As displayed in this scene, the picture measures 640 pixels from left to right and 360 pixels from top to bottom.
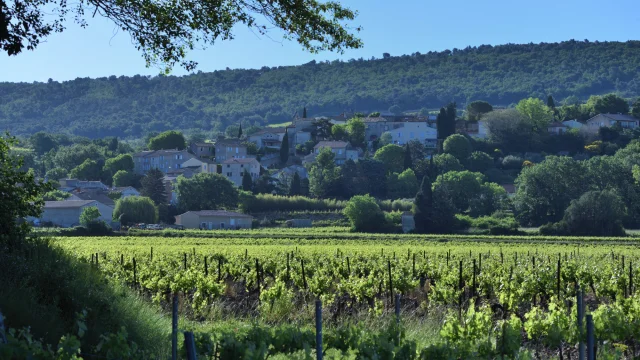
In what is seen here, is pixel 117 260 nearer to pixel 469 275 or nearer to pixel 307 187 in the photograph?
pixel 469 275

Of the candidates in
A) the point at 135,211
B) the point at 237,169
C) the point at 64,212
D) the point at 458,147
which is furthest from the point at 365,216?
the point at 458,147

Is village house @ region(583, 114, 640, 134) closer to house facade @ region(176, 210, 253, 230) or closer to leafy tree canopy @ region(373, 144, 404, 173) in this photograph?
leafy tree canopy @ region(373, 144, 404, 173)

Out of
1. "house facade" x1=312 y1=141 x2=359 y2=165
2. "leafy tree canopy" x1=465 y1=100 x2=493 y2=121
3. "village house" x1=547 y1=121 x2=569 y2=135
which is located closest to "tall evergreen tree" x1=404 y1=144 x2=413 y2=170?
"house facade" x1=312 y1=141 x2=359 y2=165

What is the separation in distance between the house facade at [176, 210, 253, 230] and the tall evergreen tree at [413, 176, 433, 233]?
14.7 meters

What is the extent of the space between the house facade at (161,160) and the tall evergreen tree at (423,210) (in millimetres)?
61934

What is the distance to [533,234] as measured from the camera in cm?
7025

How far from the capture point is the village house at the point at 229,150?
134 m

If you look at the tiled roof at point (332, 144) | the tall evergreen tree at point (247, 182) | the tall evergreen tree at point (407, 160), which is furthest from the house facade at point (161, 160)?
the tall evergreen tree at point (407, 160)

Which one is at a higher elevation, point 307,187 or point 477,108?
point 477,108

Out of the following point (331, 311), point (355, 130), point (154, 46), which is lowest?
point (331, 311)

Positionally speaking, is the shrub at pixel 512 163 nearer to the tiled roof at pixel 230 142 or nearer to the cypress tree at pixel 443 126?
the cypress tree at pixel 443 126

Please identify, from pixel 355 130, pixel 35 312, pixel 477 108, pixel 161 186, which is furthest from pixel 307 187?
pixel 35 312

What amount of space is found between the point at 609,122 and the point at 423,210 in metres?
66.8

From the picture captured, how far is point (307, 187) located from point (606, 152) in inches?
1620
